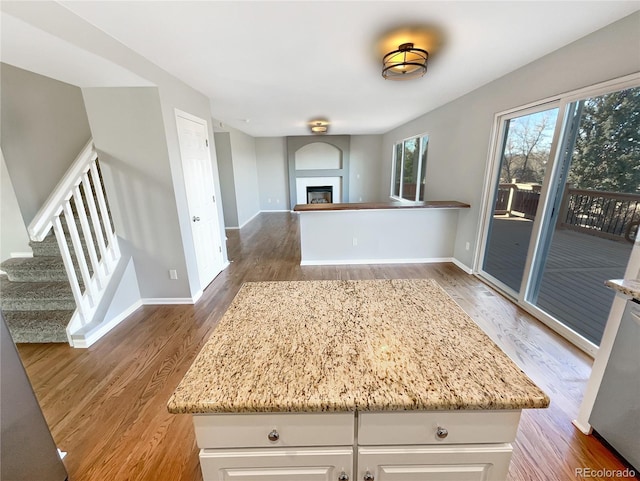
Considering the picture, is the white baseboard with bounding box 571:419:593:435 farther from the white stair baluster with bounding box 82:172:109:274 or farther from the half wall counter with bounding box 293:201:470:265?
the white stair baluster with bounding box 82:172:109:274

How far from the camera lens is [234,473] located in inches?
30.7

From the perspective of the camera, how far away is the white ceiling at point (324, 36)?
1532mm

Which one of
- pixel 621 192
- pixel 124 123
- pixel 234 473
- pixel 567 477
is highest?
pixel 124 123

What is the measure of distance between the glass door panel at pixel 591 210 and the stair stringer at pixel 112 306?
412 cm

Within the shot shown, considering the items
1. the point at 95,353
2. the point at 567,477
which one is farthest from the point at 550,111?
the point at 95,353

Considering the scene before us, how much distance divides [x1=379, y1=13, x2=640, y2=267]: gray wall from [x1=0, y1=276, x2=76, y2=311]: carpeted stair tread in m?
4.58

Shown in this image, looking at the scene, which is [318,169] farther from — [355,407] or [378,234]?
[355,407]

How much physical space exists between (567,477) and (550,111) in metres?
2.68

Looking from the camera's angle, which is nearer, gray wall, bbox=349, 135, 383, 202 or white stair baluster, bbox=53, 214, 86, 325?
white stair baluster, bbox=53, 214, 86, 325

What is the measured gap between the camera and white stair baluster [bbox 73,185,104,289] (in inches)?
86.9

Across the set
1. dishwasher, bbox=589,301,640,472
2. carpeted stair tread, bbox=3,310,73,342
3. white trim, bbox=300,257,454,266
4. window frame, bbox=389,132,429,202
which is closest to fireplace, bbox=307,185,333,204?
window frame, bbox=389,132,429,202

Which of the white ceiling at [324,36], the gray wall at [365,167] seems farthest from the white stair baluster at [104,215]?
the gray wall at [365,167]

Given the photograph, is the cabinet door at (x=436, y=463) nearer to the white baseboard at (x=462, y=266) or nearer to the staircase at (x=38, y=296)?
the staircase at (x=38, y=296)

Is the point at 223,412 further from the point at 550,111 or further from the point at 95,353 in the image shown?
the point at 550,111
